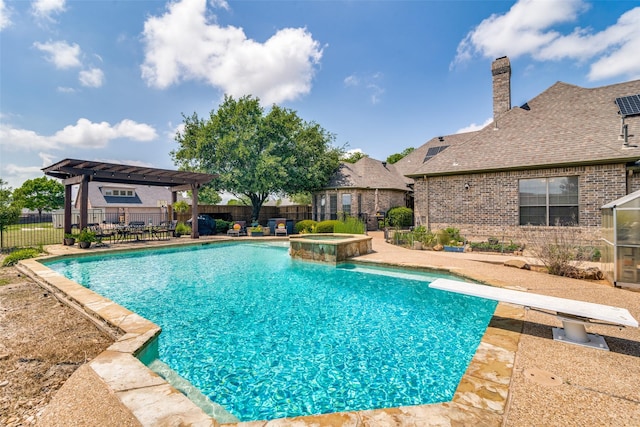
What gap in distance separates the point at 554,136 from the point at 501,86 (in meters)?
5.41

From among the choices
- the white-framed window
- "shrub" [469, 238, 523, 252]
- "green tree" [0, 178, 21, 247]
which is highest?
the white-framed window

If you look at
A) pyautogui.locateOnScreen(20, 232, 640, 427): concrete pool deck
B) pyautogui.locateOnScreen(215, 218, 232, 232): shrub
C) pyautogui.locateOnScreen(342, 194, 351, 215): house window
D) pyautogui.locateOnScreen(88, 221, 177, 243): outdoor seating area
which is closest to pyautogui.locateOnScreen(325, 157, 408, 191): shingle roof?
pyautogui.locateOnScreen(342, 194, 351, 215): house window

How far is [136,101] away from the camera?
49.1 ft

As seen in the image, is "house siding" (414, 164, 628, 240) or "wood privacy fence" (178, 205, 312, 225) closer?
"house siding" (414, 164, 628, 240)

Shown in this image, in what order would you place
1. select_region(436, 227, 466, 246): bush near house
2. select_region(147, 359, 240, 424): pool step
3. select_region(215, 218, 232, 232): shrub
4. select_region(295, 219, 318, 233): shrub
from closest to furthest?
select_region(147, 359, 240, 424): pool step
select_region(436, 227, 466, 246): bush near house
select_region(295, 219, 318, 233): shrub
select_region(215, 218, 232, 232): shrub

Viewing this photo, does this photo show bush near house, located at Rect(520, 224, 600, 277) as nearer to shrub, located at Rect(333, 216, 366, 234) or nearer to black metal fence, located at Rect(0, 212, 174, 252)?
shrub, located at Rect(333, 216, 366, 234)

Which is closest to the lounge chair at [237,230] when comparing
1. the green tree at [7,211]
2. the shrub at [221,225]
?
the shrub at [221,225]

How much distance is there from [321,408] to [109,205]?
36.7 meters

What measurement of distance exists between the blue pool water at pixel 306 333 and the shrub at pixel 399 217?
383 inches

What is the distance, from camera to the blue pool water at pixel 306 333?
2965 millimetres

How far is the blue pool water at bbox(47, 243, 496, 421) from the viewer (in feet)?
9.73

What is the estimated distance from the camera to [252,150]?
17.9 meters

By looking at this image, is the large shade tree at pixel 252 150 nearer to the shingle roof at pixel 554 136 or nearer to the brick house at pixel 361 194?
the brick house at pixel 361 194

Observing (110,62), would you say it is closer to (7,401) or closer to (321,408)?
(7,401)
